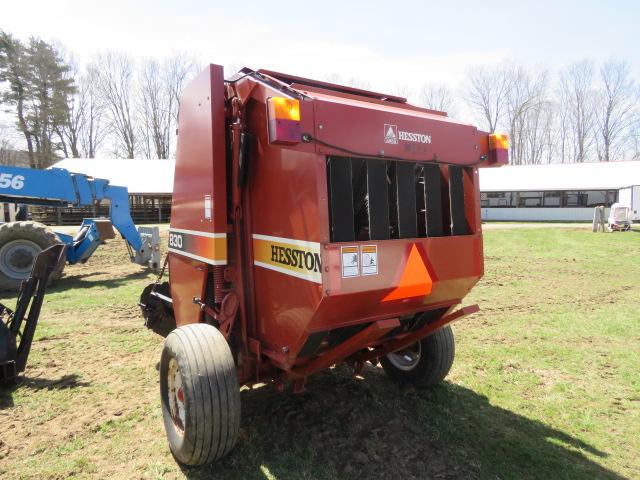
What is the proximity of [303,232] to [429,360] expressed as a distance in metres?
2.00

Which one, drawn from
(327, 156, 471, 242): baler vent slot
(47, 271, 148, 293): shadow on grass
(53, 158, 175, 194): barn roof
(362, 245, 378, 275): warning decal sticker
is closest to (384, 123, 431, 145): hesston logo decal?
(327, 156, 471, 242): baler vent slot

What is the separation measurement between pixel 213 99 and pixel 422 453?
2.73 metres

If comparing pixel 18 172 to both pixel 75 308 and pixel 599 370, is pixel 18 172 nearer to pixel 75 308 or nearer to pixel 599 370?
pixel 75 308

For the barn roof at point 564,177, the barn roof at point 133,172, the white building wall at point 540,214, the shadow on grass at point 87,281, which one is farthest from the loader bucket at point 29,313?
the barn roof at point 564,177

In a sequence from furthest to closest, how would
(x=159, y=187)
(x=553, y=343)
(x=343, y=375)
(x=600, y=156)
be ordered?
(x=600, y=156) → (x=159, y=187) → (x=553, y=343) → (x=343, y=375)

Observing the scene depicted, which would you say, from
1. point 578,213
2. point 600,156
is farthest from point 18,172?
point 600,156

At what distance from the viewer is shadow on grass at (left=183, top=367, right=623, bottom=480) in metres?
2.79

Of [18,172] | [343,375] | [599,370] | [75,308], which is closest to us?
[343,375]

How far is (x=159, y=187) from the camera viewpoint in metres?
28.5

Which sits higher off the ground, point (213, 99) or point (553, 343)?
point (213, 99)

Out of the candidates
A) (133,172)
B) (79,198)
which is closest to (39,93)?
(133,172)

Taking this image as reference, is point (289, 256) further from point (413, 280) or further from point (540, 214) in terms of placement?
point (540, 214)

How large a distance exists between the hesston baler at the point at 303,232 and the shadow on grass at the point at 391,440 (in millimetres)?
399

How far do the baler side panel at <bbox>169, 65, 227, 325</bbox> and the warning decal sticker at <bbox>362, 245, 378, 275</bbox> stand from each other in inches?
39.0
